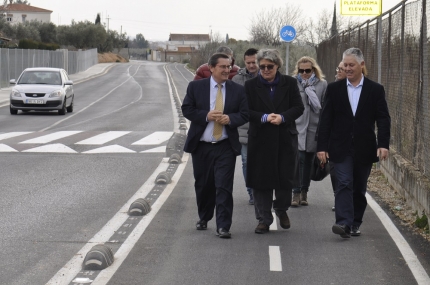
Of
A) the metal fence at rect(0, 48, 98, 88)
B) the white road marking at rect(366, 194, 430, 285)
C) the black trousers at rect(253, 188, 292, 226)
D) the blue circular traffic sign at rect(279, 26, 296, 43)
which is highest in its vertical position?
the blue circular traffic sign at rect(279, 26, 296, 43)

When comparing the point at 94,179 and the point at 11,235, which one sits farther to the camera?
the point at 94,179

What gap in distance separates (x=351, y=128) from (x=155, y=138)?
1097 centimetres

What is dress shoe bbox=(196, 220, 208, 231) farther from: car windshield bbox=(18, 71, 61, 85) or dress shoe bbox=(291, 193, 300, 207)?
car windshield bbox=(18, 71, 61, 85)

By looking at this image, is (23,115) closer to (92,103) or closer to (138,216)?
(92,103)

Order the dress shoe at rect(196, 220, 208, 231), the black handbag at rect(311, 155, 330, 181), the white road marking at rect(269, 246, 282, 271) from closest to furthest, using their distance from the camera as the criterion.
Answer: the white road marking at rect(269, 246, 282, 271) → the dress shoe at rect(196, 220, 208, 231) → the black handbag at rect(311, 155, 330, 181)

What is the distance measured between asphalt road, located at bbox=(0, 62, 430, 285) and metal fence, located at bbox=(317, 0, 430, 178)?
1258 millimetres

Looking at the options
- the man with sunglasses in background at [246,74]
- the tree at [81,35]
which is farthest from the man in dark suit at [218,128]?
the tree at [81,35]

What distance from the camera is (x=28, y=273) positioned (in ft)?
21.7

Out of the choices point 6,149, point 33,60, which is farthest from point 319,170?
point 33,60

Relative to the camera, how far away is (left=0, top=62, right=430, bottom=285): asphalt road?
6.74 meters

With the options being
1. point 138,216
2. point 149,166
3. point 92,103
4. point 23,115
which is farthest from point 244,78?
point 92,103

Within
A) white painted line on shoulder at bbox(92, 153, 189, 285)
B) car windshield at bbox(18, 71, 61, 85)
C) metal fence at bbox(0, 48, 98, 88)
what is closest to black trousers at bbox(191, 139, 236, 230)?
white painted line on shoulder at bbox(92, 153, 189, 285)

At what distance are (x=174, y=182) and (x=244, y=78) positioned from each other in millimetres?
2712

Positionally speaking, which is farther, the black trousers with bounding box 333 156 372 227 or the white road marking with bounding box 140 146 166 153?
the white road marking with bounding box 140 146 166 153
